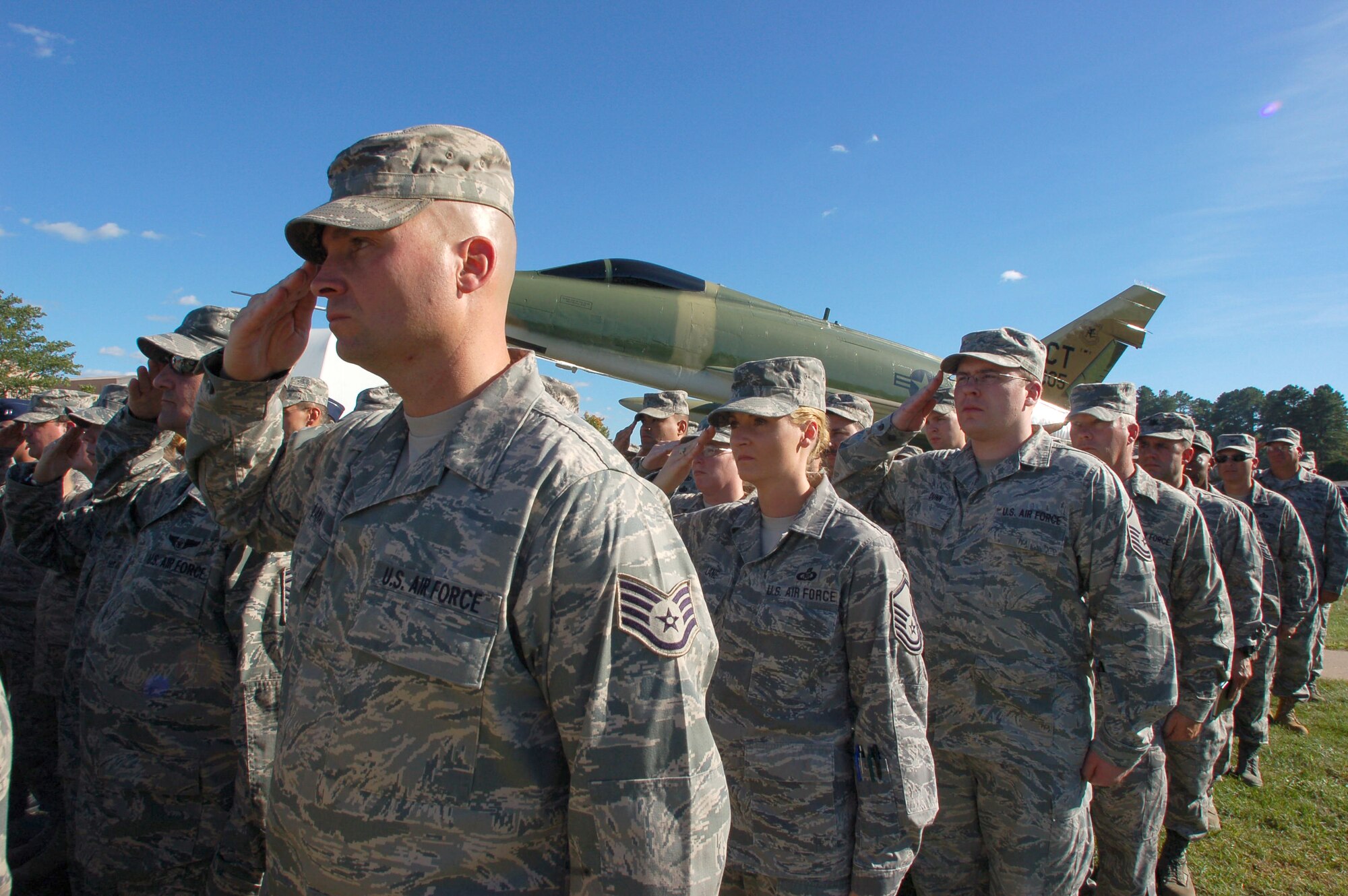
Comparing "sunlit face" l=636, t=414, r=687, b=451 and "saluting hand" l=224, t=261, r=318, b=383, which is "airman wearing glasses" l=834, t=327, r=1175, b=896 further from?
"sunlit face" l=636, t=414, r=687, b=451

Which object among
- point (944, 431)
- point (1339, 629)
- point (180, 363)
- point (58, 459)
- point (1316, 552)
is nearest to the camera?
point (180, 363)

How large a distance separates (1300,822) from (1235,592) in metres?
1.57

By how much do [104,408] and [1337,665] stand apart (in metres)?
13.1

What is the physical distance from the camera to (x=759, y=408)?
8.93 ft

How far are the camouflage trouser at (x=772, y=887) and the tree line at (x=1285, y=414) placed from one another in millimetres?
46646

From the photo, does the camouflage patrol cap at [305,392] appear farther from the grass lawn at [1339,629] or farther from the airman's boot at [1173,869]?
the grass lawn at [1339,629]

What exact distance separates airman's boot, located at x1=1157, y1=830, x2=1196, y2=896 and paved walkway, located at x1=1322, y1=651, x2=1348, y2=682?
675 centimetres

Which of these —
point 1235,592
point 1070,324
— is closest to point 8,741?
point 1235,592

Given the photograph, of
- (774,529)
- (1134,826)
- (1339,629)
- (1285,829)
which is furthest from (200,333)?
(1339,629)

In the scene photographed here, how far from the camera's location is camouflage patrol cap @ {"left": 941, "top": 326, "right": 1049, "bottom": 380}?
10.8ft

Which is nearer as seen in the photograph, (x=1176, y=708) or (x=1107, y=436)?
(x=1176, y=708)

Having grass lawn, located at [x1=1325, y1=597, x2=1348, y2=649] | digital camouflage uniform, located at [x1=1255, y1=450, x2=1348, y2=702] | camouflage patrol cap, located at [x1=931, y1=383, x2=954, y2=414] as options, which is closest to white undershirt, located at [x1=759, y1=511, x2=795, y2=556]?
camouflage patrol cap, located at [x1=931, y1=383, x2=954, y2=414]

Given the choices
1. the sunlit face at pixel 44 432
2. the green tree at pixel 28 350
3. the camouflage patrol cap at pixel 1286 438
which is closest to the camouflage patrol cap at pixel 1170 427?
the camouflage patrol cap at pixel 1286 438

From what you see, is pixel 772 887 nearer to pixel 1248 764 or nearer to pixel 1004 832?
pixel 1004 832
